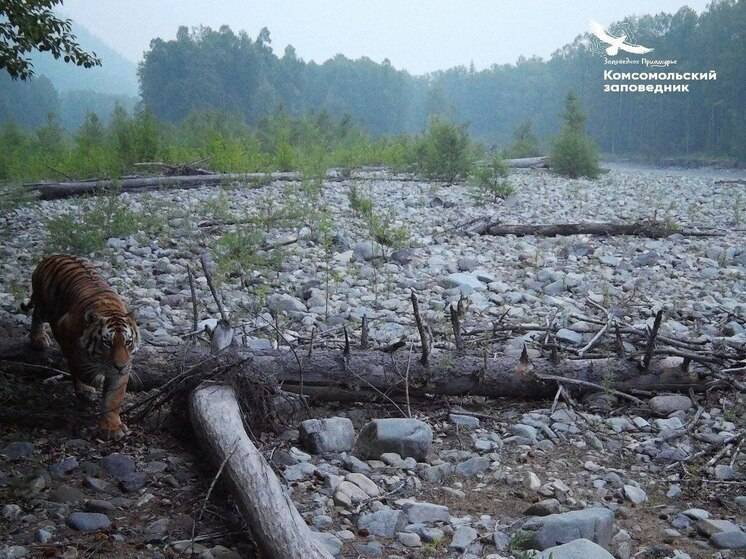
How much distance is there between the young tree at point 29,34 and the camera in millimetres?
4727

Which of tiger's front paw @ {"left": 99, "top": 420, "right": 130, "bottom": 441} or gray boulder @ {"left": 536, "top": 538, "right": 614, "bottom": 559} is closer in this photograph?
gray boulder @ {"left": 536, "top": 538, "right": 614, "bottom": 559}

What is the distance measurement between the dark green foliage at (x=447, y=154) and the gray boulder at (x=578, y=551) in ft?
40.8

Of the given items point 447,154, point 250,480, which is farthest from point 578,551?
point 447,154

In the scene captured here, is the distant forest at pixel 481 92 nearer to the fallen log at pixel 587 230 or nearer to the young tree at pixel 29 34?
the fallen log at pixel 587 230

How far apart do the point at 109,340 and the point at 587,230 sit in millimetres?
7205

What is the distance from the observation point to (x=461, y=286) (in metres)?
6.38

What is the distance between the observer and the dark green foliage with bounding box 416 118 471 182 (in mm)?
14555

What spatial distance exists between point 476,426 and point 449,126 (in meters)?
12.0

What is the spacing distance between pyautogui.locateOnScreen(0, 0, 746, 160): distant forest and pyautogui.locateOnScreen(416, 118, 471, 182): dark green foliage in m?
1.34

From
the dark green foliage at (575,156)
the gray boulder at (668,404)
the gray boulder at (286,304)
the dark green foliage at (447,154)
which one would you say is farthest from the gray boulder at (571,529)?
the dark green foliage at (575,156)

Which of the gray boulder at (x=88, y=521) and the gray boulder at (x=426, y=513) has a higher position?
the gray boulder at (x=88, y=521)

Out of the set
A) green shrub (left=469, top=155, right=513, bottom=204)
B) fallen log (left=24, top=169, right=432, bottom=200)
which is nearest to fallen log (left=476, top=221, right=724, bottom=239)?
green shrub (left=469, top=155, right=513, bottom=204)

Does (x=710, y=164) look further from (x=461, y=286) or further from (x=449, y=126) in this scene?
(x=461, y=286)

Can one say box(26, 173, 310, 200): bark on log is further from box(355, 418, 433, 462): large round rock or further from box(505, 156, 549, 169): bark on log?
box(505, 156, 549, 169): bark on log
